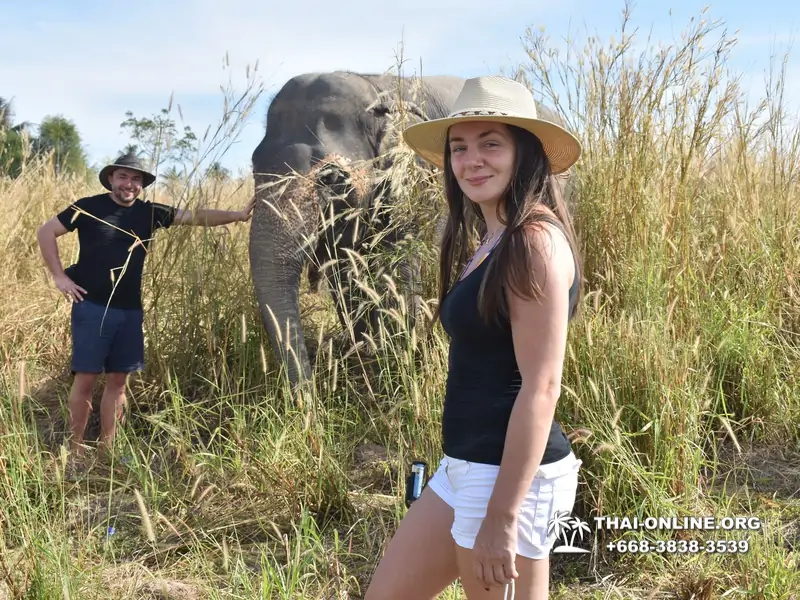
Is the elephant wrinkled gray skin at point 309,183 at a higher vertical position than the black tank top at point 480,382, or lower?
higher

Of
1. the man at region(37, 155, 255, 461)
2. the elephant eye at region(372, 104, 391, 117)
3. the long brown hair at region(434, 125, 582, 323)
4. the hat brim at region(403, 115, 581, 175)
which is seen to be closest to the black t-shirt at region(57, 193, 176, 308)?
the man at region(37, 155, 255, 461)

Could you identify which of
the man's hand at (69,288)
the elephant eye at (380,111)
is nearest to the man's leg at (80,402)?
the man's hand at (69,288)

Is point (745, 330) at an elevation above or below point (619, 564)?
above

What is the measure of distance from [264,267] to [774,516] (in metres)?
2.93

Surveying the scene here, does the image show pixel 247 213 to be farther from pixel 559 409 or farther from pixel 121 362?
pixel 559 409

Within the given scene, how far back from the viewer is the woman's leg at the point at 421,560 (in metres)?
2.07

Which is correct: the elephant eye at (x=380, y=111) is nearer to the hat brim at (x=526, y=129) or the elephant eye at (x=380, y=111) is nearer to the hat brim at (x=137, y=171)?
the hat brim at (x=137, y=171)

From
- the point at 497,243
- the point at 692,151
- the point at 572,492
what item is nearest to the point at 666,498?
the point at 572,492

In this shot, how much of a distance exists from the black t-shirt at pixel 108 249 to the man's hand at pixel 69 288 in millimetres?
57

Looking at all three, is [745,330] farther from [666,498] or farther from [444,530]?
[444,530]

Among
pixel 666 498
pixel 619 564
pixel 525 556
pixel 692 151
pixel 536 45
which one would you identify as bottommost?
pixel 619 564

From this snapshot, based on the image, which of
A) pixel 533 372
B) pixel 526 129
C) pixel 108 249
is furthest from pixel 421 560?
pixel 108 249

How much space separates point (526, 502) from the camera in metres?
1.93

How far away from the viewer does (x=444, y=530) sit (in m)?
2.07
